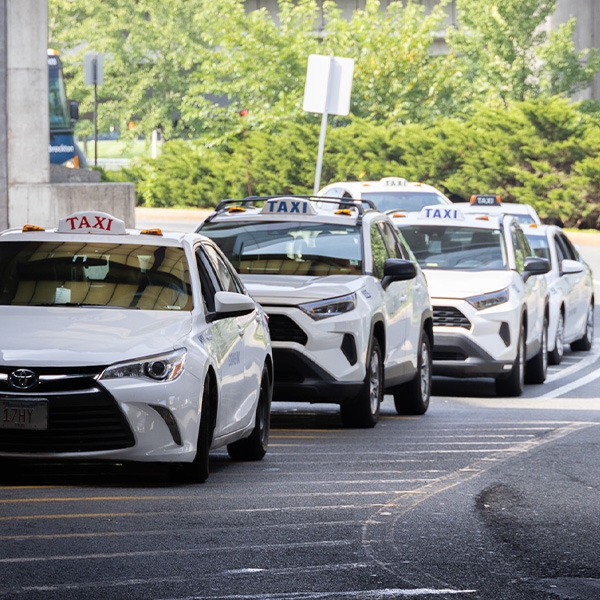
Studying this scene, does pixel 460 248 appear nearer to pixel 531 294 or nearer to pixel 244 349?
pixel 531 294

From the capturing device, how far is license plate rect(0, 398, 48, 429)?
28.0ft

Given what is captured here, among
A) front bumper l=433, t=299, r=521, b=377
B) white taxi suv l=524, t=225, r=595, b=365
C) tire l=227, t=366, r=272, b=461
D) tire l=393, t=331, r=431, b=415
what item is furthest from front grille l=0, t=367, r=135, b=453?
white taxi suv l=524, t=225, r=595, b=365

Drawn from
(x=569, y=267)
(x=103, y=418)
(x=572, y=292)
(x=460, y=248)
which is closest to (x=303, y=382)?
(x=103, y=418)

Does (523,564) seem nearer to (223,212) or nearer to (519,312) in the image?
(223,212)

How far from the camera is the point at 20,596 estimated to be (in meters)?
6.10

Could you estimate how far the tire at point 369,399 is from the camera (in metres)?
12.8

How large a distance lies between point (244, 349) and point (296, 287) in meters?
2.69

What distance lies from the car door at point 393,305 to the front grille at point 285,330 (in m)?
1.07

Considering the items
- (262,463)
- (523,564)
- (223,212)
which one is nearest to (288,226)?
(223,212)

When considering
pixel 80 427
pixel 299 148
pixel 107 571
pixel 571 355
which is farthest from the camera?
pixel 299 148

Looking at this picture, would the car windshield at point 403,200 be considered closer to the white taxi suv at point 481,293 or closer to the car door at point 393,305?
the white taxi suv at point 481,293

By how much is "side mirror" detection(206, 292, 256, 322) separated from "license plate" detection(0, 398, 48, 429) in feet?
4.34

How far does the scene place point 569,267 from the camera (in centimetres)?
2095

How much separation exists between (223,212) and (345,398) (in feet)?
7.94
